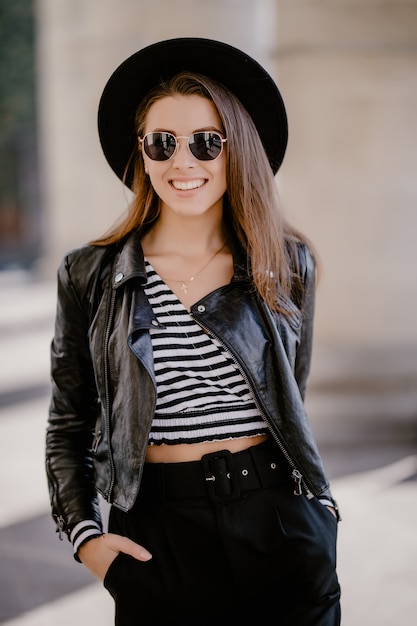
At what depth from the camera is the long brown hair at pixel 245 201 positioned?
2314 millimetres

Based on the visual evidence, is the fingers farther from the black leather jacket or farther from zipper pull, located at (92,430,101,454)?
zipper pull, located at (92,430,101,454)

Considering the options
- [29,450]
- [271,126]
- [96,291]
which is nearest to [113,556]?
[96,291]

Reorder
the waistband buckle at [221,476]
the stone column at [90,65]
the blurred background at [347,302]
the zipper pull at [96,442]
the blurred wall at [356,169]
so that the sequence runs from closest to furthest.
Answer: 1. the waistband buckle at [221,476]
2. the zipper pull at [96,442]
3. the blurred background at [347,302]
4. the blurred wall at [356,169]
5. the stone column at [90,65]

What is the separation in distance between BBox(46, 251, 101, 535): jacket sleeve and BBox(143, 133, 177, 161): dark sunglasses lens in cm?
42

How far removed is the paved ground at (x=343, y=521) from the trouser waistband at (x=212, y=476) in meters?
1.80

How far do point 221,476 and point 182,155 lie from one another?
92 centimetres

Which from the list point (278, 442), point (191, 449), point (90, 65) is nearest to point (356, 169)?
point (278, 442)

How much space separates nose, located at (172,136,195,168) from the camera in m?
2.25

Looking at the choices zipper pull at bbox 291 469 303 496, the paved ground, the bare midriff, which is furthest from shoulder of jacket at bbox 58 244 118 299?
the paved ground

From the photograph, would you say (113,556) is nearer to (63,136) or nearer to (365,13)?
(365,13)

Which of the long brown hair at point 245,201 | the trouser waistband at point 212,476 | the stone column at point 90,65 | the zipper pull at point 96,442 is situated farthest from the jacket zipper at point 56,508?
the stone column at point 90,65

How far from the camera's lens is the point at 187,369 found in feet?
7.17

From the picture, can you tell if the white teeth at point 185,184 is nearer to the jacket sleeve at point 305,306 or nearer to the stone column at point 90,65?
the jacket sleeve at point 305,306

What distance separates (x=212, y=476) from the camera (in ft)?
6.95
